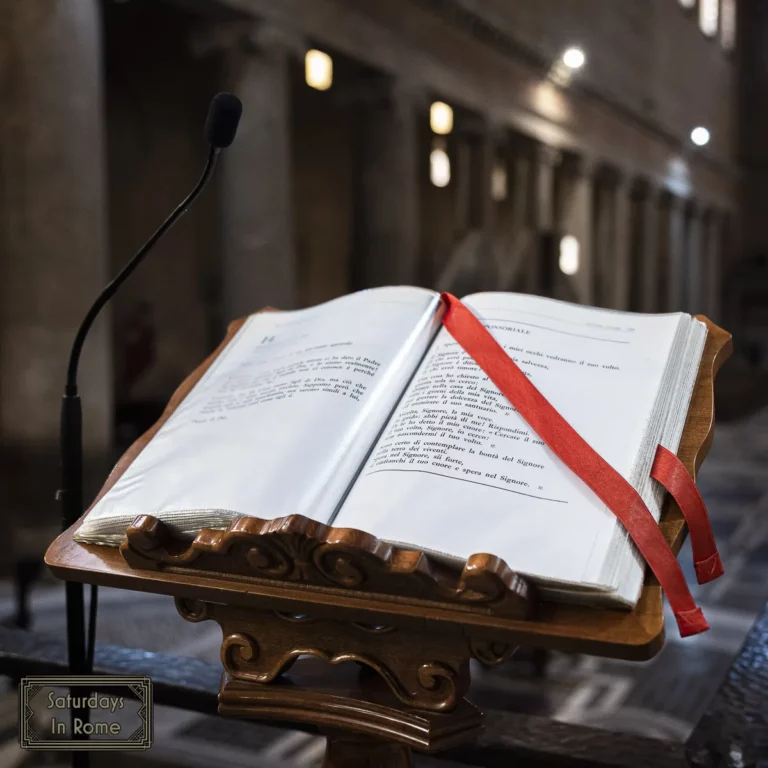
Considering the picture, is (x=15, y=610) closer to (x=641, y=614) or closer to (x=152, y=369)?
(x=641, y=614)

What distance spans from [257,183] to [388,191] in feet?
8.58

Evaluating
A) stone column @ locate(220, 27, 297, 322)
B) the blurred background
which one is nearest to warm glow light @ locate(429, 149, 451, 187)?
the blurred background

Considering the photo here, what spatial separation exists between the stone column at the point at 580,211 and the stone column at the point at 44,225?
9505 millimetres

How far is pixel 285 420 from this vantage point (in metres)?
1.26

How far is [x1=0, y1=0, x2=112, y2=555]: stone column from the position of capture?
5.13 metres

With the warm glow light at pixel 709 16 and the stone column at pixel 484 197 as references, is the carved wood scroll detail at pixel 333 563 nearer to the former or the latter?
the stone column at pixel 484 197

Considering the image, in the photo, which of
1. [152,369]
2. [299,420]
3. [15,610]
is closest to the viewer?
[299,420]

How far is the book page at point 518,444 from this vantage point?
99cm

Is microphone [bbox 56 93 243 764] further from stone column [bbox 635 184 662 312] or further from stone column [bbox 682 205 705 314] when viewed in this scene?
stone column [bbox 682 205 705 314]

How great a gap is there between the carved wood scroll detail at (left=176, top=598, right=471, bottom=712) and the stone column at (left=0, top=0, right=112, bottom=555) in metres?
4.52

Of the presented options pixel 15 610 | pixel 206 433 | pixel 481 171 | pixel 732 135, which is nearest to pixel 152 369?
pixel 481 171

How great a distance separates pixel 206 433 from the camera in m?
1.31

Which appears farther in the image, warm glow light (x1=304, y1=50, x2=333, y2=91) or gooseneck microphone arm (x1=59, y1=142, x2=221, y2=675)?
warm glow light (x1=304, y1=50, x2=333, y2=91)

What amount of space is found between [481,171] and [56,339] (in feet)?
24.8
